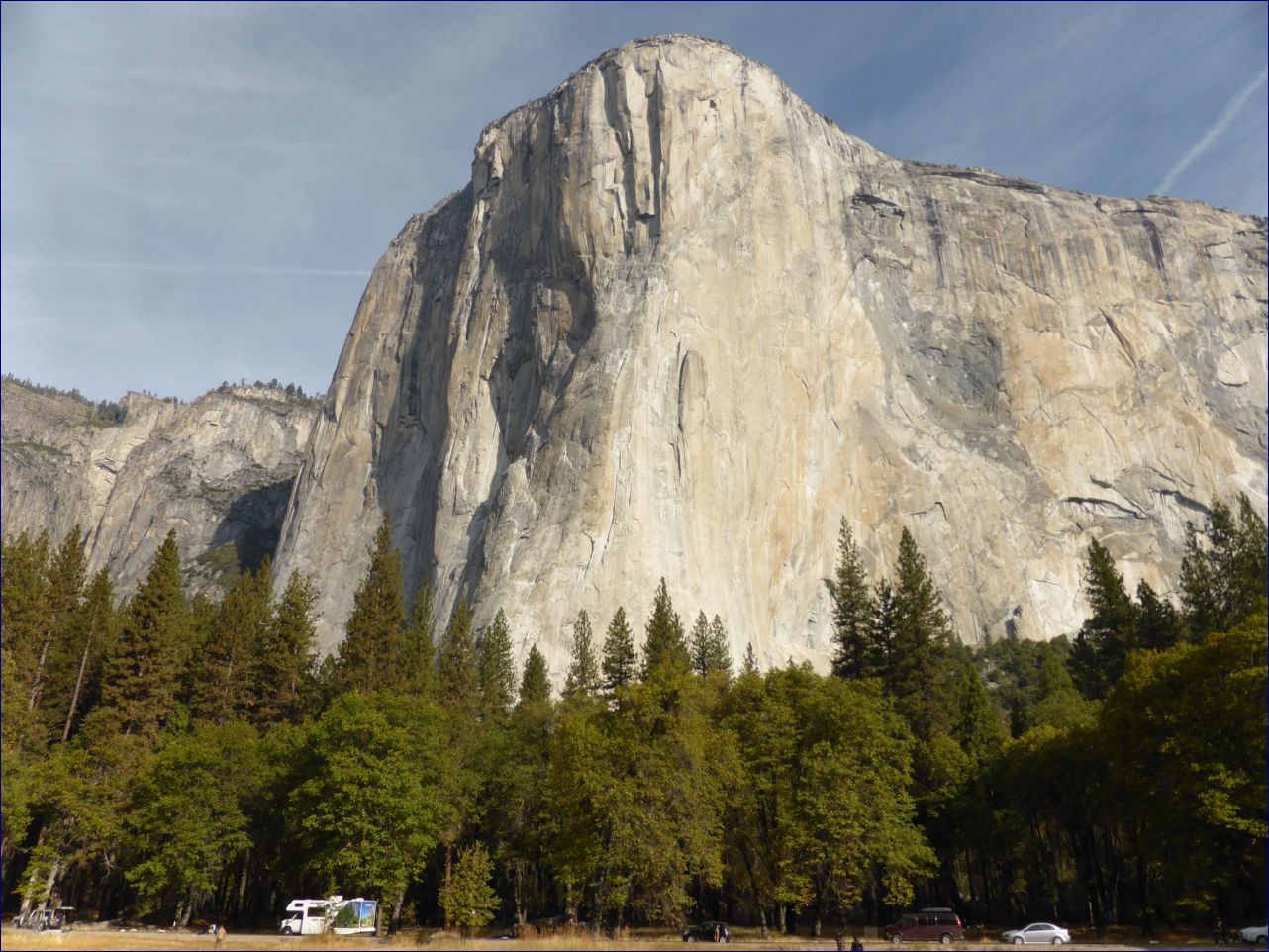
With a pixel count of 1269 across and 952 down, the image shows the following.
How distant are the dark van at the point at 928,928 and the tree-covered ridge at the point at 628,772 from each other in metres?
1.33

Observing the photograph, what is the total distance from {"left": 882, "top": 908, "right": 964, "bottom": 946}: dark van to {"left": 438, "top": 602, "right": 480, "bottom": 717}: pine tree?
93.8ft

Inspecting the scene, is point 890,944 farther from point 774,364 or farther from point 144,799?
point 774,364

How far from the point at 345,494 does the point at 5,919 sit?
89.4m

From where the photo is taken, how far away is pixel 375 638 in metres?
59.1

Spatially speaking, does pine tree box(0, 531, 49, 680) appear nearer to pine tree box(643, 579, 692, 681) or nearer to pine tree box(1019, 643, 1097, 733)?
pine tree box(643, 579, 692, 681)

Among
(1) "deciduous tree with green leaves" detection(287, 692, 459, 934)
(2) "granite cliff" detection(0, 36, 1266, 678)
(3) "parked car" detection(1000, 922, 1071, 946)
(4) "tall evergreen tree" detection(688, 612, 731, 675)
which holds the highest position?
(2) "granite cliff" detection(0, 36, 1266, 678)

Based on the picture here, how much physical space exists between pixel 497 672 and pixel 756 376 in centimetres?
4901

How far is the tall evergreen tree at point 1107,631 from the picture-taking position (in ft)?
189

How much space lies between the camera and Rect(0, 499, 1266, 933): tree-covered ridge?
3641 cm

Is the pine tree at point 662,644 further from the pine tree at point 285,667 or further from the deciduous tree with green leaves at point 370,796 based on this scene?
the pine tree at point 285,667

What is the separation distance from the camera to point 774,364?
10919 centimetres

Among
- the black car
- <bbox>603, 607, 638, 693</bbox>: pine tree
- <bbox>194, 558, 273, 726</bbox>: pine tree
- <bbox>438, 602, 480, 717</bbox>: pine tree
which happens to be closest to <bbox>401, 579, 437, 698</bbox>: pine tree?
<bbox>438, 602, 480, 717</bbox>: pine tree

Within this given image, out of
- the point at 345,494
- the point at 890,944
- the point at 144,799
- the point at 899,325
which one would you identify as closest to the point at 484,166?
the point at 345,494

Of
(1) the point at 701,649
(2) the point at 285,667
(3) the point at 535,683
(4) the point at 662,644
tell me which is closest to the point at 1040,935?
(4) the point at 662,644
